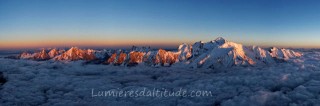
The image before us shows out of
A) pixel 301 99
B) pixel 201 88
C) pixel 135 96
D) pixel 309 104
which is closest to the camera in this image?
pixel 309 104

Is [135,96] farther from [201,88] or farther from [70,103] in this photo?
[201,88]

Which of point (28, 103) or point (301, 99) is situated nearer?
point (301, 99)

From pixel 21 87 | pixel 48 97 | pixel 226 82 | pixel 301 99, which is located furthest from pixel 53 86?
pixel 301 99

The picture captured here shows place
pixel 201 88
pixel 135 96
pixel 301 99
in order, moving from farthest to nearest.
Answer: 1. pixel 201 88
2. pixel 135 96
3. pixel 301 99

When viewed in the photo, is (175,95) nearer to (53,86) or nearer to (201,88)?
(201,88)

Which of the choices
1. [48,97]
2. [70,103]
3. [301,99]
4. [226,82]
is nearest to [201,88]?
[226,82]

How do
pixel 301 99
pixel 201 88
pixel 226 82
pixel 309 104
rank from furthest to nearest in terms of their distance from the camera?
pixel 226 82, pixel 201 88, pixel 301 99, pixel 309 104

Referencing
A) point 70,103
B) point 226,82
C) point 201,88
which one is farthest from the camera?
point 226,82

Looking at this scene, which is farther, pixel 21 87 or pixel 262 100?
pixel 21 87
